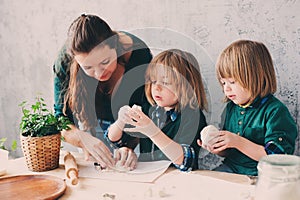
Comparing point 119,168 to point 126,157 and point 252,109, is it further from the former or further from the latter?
point 252,109

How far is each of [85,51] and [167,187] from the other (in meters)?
0.47

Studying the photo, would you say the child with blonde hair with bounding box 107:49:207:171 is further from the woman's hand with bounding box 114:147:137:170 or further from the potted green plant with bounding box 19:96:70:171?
the potted green plant with bounding box 19:96:70:171

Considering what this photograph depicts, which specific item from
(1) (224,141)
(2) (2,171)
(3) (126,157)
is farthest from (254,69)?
(2) (2,171)

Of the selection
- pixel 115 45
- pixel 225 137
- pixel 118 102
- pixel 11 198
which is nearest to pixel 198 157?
pixel 225 137

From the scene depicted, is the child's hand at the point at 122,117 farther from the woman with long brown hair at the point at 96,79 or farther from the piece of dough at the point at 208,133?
the piece of dough at the point at 208,133

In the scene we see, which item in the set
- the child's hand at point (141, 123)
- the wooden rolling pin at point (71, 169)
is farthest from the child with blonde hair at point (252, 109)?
the wooden rolling pin at point (71, 169)

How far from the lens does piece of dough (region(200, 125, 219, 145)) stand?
1197mm

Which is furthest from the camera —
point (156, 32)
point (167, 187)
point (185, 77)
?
point (156, 32)

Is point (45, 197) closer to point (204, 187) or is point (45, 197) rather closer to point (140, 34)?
point (204, 187)

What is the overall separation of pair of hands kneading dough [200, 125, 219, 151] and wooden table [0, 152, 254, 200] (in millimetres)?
79

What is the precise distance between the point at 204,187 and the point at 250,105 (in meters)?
0.25

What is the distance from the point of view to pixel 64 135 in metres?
1.42

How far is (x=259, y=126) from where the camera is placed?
115 cm

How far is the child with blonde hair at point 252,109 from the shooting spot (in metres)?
1.12
